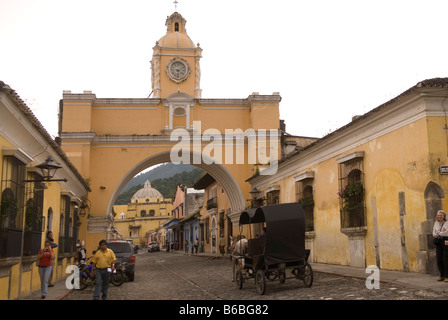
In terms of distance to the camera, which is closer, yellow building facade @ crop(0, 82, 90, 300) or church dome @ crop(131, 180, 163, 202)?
yellow building facade @ crop(0, 82, 90, 300)

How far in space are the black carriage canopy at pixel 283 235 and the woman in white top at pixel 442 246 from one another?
260cm

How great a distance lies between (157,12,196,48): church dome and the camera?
26453mm

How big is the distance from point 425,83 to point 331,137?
4.92 meters

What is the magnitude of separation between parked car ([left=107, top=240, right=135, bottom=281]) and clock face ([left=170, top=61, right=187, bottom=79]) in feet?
41.9

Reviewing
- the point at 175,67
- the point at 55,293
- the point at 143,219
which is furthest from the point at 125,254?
the point at 143,219

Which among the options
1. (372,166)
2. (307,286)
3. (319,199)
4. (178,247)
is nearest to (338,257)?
(319,199)

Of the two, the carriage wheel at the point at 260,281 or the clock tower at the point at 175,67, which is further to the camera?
the clock tower at the point at 175,67

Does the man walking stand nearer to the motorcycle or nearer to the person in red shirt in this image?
the person in red shirt

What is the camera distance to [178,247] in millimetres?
58094

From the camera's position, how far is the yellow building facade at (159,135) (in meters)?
23.3

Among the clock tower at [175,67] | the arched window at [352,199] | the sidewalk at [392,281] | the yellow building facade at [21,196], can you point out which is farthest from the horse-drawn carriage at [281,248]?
the clock tower at [175,67]

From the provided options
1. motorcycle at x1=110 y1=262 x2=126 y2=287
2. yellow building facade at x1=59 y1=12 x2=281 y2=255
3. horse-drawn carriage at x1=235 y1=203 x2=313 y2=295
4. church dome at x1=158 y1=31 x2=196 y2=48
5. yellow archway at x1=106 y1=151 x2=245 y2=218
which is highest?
church dome at x1=158 y1=31 x2=196 y2=48

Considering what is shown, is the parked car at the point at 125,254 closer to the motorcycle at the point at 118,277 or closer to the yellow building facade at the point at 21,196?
the motorcycle at the point at 118,277

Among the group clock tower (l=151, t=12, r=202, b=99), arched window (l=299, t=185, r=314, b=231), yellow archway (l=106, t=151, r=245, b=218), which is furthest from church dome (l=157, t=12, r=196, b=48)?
arched window (l=299, t=185, r=314, b=231)
